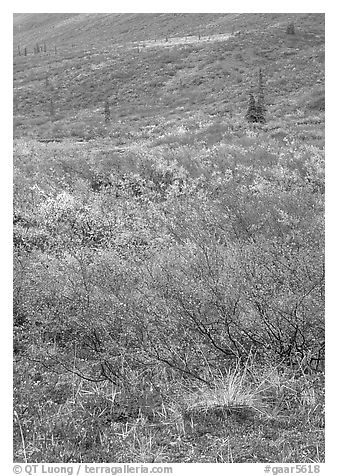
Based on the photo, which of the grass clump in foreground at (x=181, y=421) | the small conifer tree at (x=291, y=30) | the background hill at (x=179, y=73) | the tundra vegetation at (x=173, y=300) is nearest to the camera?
the grass clump in foreground at (x=181, y=421)

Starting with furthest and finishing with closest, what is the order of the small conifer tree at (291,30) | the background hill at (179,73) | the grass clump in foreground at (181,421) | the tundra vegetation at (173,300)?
the small conifer tree at (291,30)
the background hill at (179,73)
the tundra vegetation at (173,300)
the grass clump in foreground at (181,421)

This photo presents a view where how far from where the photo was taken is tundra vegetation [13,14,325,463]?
4.43 metres

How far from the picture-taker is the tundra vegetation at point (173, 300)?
174 inches

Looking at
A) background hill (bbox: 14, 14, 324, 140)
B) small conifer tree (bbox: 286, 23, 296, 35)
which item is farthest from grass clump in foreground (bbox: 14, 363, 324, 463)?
small conifer tree (bbox: 286, 23, 296, 35)

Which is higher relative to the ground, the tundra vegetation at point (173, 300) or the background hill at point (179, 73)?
the background hill at point (179, 73)

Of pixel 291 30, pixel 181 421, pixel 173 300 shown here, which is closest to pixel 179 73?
pixel 291 30

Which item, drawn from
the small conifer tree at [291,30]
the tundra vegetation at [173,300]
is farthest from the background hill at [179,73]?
the tundra vegetation at [173,300]

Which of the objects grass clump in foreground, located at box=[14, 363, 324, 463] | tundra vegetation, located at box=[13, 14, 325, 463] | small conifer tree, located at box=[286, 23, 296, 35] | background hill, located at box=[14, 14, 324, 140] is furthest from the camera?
small conifer tree, located at box=[286, 23, 296, 35]

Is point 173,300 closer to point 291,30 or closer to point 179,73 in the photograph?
point 179,73

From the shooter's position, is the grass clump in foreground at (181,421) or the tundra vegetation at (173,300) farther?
the tundra vegetation at (173,300)

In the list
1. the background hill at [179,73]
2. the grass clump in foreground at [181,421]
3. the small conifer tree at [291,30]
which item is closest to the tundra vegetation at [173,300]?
the grass clump in foreground at [181,421]

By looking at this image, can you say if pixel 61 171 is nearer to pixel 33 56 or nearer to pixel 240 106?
pixel 240 106

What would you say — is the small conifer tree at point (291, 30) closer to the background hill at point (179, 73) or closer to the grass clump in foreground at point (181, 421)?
the background hill at point (179, 73)

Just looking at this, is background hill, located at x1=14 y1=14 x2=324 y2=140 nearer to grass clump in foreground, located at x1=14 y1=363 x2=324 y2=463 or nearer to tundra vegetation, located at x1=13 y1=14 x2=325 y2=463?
tundra vegetation, located at x1=13 y1=14 x2=325 y2=463
